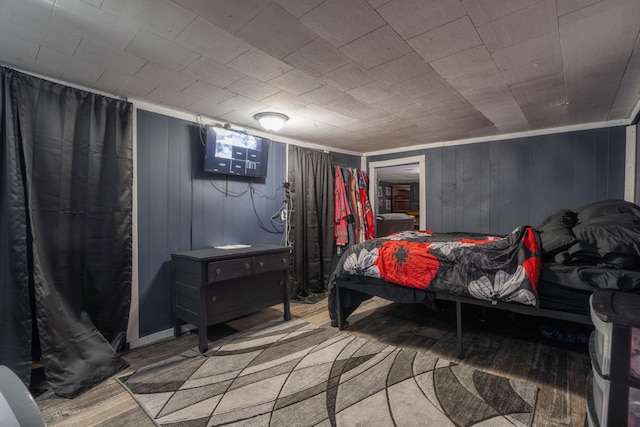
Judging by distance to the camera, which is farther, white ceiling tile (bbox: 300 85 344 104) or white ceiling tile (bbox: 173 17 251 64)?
white ceiling tile (bbox: 300 85 344 104)

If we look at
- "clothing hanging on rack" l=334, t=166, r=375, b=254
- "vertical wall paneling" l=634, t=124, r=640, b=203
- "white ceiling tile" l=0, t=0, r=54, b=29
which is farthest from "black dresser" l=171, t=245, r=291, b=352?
"vertical wall paneling" l=634, t=124, r=640, b=203

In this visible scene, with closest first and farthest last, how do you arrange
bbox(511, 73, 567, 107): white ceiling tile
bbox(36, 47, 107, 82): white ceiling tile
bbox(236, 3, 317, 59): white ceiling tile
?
bbox(236, 3, 317, 59): white ceiling tile → bbox(36, 47, 107, 82): white ceiling tile → bbox(511, 73, 567, 107): white ceiling tile

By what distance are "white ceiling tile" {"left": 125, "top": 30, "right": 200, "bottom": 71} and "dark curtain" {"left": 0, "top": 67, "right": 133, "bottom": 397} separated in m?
0.83

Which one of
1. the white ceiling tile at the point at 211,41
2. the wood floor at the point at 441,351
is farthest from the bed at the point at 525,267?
the white ceiling tile at the point at 211,41

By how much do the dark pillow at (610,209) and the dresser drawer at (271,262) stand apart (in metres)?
2.65

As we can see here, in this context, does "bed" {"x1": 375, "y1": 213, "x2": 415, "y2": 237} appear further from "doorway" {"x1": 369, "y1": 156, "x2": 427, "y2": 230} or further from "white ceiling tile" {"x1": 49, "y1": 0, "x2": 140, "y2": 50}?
"white ceiling tile" {"x1": 49, "y1": 0, "x2": 140, "y2": 50}

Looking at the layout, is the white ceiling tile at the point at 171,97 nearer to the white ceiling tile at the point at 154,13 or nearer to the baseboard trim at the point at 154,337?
the white ceiling tile at the point at 154,13

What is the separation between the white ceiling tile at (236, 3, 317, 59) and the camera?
154 centimetres

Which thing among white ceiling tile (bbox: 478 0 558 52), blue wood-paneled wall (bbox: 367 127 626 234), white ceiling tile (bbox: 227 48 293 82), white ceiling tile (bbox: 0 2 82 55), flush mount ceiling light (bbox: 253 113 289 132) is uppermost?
white ceiling tile (bbox: 478 0 558 52)

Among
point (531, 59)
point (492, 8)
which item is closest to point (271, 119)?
point (492, 8)

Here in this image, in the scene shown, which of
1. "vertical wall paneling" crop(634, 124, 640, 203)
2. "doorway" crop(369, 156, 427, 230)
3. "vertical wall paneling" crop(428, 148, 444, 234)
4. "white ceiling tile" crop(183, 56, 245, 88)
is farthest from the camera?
"doorway" crop(369, 156, 427, 230)

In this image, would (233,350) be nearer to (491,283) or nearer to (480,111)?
(491,283)

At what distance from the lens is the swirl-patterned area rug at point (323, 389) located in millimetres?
1704

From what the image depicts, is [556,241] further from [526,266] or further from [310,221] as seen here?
[310,221]
